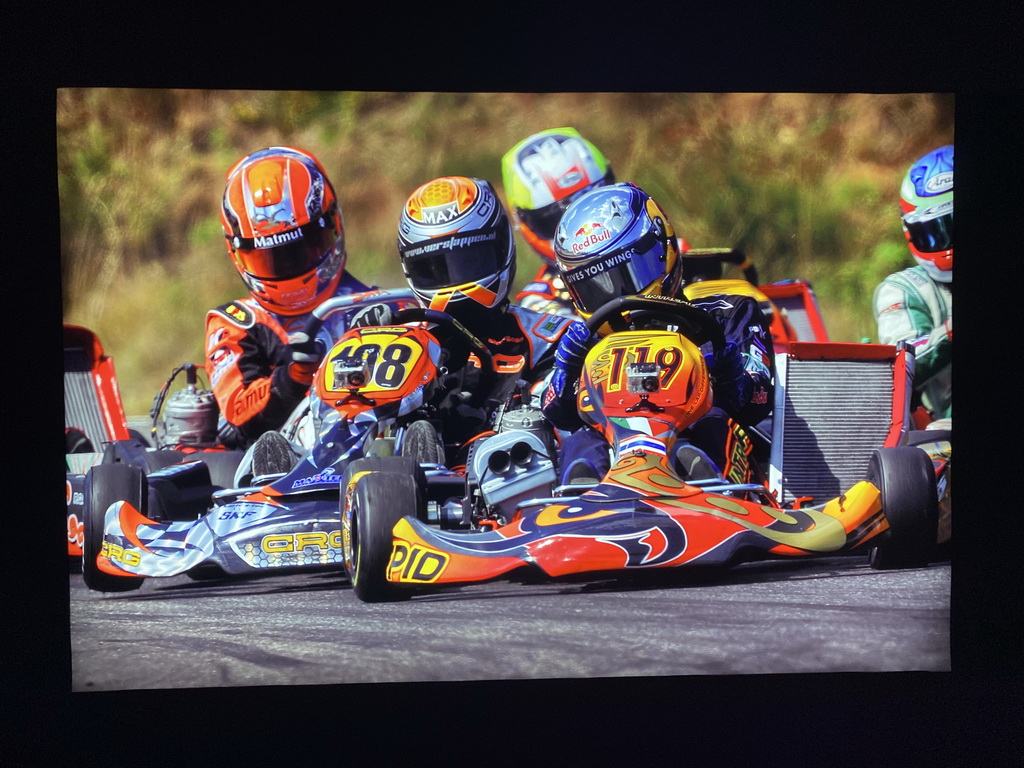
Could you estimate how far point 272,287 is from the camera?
5.59 m

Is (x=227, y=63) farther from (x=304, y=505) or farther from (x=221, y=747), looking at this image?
(x=221, y=747)

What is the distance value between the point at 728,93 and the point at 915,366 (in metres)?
1.31

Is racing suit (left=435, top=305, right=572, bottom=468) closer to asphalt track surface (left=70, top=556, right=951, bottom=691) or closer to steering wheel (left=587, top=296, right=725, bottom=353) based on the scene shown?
steering wheel (left=587, top=296, right=725, bottom=353)

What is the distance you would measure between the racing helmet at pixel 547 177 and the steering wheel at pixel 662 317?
81cm

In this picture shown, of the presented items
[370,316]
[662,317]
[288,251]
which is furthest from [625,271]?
[288,251]

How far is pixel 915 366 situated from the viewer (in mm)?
5547

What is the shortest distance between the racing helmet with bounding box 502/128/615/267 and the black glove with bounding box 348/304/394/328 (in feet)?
2.35

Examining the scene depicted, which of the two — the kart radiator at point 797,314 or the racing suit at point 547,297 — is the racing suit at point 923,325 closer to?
the kart radiator at point 797,314

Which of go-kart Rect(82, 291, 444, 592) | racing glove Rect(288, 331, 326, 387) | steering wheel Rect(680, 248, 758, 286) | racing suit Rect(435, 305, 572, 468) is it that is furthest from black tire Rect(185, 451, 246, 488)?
steering wheel Rect(680, 248, 758, 286)

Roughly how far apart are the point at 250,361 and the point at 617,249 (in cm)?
146

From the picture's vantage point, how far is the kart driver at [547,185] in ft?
19.0

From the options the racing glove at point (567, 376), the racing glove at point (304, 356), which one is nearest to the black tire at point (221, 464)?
the racing glove at point (304, 356)

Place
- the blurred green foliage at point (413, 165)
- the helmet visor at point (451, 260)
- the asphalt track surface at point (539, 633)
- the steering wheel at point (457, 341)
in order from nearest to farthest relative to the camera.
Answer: the asphalt track surface at point (539, 633) < the blurred green foliage at point (413, 165) < the steering wheel at point (457, 341) < the helmet visor at point (451, 260)

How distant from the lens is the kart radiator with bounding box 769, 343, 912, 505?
5090 millimetres
